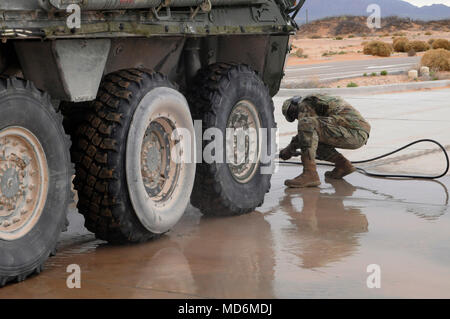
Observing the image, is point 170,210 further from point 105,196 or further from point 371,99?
point 371,99

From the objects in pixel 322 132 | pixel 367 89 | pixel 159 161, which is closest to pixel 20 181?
pixel 159 161

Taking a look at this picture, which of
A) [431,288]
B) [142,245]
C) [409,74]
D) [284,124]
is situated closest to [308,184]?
[142,245]

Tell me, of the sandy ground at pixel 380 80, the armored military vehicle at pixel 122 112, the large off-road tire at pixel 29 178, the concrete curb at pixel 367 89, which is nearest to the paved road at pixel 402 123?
the concrete curb at pixel 367 89

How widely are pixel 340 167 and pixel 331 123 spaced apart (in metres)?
0.56

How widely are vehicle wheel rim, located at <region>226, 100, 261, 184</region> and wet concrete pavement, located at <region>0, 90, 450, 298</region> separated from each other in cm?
38

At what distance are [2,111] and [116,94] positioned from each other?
1.23 metres

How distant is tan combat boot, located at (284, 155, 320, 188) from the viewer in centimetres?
914

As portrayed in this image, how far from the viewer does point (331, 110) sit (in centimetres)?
954

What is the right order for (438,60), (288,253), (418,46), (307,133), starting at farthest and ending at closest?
(418,46) < (438,60) < (307,133) < (288,253)

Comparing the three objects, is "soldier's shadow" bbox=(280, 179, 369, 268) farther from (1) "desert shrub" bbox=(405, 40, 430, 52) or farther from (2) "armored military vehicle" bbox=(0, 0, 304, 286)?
(1) "desert shrub" bbox=(405, 40, 430, 52)

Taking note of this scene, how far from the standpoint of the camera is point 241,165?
7.97 m

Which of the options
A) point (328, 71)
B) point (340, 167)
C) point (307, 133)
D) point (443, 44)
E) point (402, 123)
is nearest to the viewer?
point (307, 133)

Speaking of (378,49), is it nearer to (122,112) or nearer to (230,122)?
(230,122)

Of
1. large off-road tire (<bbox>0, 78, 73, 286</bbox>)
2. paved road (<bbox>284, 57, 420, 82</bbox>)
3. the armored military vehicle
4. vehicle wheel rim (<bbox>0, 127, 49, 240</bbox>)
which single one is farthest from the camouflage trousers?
paved road (<bbox>284, 57, 420, 82</bbox>)
